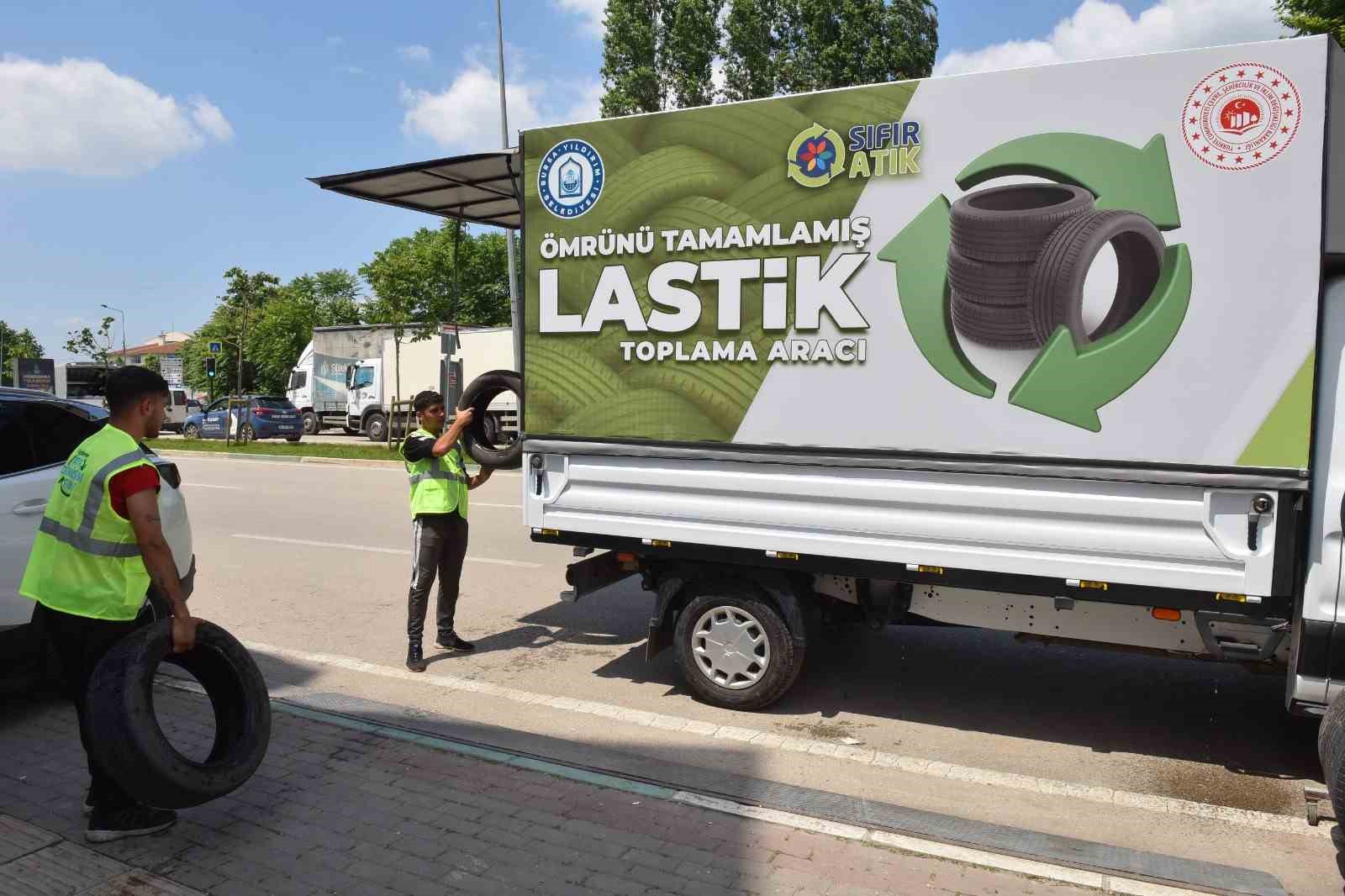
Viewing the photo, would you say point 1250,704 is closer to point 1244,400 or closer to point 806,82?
point 1244,400

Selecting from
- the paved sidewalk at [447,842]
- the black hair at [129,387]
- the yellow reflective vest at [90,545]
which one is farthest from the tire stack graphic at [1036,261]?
the yellow reflective vest at [90,545]

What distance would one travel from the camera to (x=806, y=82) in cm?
3428

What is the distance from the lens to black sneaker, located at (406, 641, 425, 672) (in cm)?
646

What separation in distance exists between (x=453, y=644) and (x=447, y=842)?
2.93 m

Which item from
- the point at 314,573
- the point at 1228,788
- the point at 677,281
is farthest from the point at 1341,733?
the point at 314,573

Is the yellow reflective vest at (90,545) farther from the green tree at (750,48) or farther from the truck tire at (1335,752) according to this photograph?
the green tree at (750,48)

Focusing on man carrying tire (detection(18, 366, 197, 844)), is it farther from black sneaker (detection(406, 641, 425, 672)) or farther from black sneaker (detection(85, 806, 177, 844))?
black sneaker (detection(406, 641, 425, 672))

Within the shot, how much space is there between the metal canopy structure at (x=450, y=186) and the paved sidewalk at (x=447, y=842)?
3337 millimetres

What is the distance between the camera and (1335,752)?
3762mm

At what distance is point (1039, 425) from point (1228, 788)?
6.19 feet

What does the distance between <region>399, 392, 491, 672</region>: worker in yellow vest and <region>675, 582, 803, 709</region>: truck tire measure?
1817 mm

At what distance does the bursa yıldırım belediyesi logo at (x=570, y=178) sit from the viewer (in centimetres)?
574

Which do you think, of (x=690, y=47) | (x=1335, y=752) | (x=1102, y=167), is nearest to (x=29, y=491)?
(x=1102, y=167)

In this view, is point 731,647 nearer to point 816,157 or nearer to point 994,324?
point 994,324
